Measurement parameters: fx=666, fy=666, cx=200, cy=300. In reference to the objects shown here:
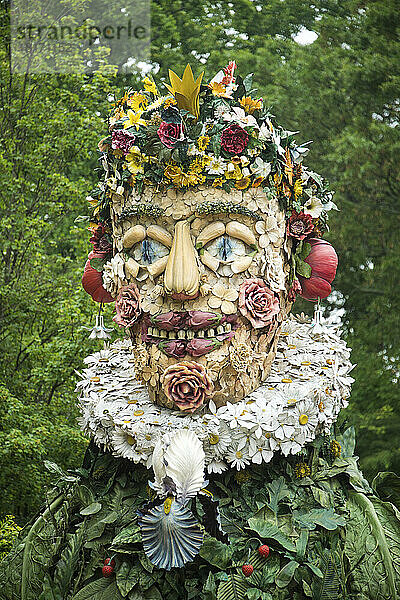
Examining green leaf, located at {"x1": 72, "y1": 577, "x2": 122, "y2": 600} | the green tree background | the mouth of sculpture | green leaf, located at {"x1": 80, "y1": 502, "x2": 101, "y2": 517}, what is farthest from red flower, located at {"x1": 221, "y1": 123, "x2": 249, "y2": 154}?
the green tree background

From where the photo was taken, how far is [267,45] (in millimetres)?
8039

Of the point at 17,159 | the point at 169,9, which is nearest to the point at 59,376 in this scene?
the point at 17,159

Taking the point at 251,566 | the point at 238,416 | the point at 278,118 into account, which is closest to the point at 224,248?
the point at 238,416

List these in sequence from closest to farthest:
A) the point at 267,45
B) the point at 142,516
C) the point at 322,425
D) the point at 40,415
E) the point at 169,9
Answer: the point at 142,516 → the point at 322,425 → the point at 40,415 → the point at 267,45 → the point at 169,9

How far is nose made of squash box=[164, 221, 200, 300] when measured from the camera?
2729 mm

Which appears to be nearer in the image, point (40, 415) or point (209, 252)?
point (209, 252)

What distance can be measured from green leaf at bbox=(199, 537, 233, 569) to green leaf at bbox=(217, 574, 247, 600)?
2.4 inches

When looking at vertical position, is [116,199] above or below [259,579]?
above

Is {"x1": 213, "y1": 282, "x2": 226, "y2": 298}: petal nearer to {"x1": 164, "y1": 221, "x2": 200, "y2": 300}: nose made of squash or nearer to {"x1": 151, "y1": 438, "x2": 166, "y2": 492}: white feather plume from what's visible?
{"x1": 164, "y1": 221, "x2": 200, "y2": 300}: nose made of squash

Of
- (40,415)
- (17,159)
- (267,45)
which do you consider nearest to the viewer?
(40,415)

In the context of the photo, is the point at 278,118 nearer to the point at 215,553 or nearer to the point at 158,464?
the point at 158,464

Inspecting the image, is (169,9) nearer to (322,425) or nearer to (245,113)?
(245,113)

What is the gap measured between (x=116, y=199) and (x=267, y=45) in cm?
579

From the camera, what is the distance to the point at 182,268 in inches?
108
